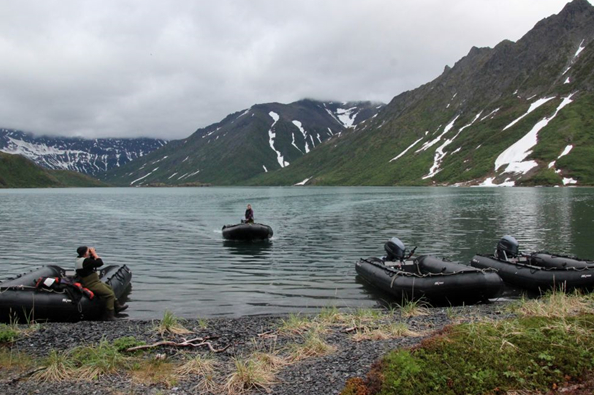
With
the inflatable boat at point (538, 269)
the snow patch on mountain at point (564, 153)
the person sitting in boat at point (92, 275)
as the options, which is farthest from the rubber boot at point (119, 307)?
the snow patch on mountain at point (564, 153)

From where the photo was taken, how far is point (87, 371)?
388 inches

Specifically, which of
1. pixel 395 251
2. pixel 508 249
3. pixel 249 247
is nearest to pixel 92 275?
pixel 395 251

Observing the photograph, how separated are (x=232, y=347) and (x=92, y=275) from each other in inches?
288

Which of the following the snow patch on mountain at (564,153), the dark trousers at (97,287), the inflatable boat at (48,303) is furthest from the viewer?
the snow patch on mountain at (564,153)

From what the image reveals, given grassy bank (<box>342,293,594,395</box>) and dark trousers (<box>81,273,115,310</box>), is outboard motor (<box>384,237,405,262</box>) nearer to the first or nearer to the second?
grassy bank (<box>342,293,594,395</box>)

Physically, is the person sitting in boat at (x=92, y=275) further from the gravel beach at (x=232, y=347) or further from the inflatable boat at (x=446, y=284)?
the inflatable boat at (x=446, y=284)

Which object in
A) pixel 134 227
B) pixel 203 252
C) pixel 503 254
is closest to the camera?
pixel 503 254

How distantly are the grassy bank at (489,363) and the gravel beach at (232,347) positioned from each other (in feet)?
3.47

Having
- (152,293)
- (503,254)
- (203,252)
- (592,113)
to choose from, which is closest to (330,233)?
(203,252)

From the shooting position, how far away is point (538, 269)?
804 inches

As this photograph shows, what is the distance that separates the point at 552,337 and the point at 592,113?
216 meters

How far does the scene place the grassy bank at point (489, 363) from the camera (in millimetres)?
7941

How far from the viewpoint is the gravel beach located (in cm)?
912

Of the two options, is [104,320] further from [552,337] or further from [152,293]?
[552,337]
